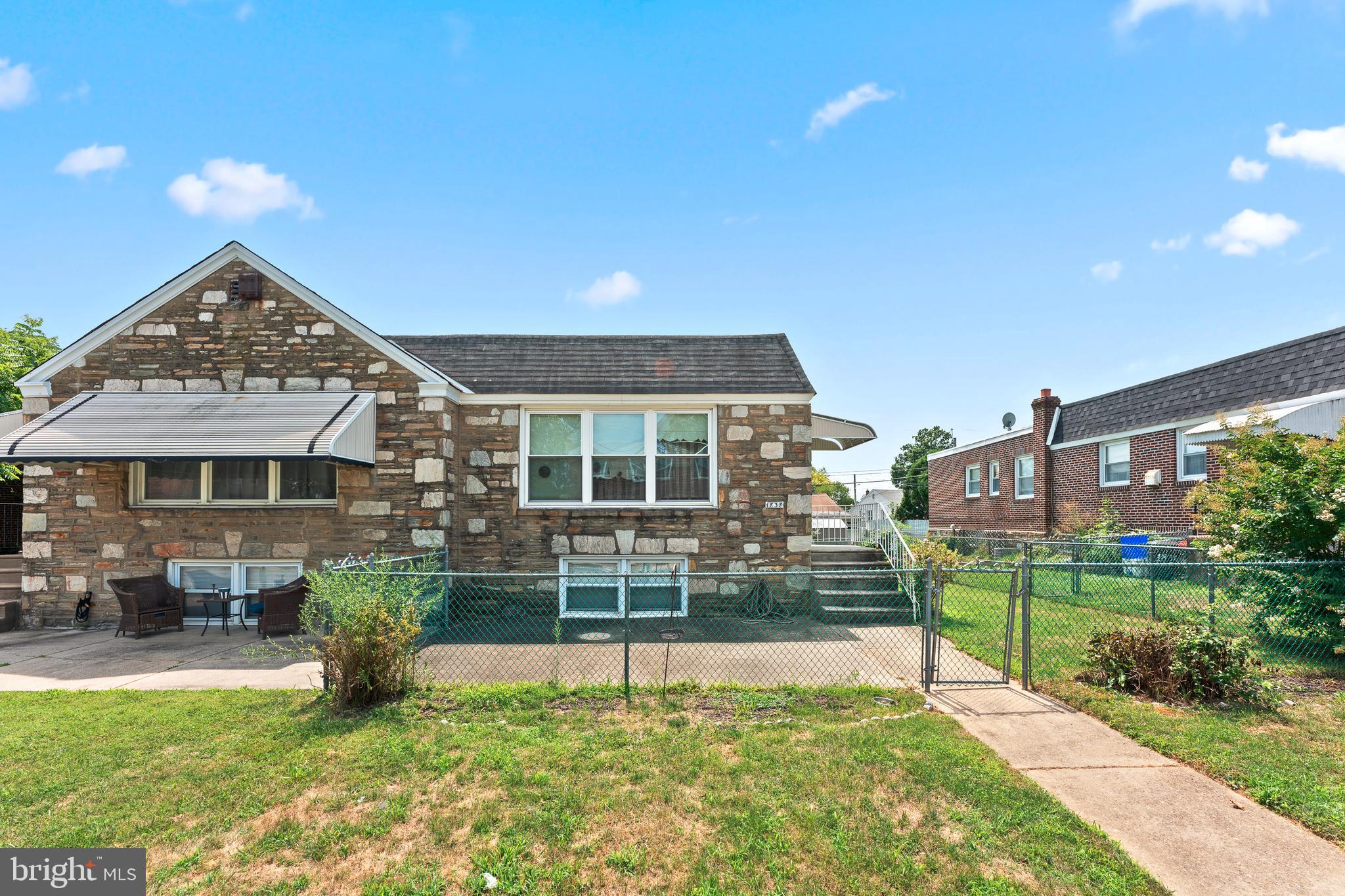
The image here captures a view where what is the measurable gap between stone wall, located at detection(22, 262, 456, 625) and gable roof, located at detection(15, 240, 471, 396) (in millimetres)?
108

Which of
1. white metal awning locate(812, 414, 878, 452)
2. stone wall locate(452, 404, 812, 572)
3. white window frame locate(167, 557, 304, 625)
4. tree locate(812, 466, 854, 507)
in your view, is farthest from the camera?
tree locate(812, 466, 854, 507)

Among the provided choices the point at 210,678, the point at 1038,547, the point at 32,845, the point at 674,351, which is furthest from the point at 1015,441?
the point at 32,845

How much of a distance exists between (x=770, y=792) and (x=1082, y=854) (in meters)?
1.89

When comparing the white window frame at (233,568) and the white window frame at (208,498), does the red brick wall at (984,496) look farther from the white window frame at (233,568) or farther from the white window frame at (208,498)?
the white window frame at (233,568)

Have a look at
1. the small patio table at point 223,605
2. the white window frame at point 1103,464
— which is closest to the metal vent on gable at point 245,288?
the small patio table at point 223,605

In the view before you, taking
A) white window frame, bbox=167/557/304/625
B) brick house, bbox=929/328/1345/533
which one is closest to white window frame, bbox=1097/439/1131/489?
brick house, bbox=929/328/1345/533

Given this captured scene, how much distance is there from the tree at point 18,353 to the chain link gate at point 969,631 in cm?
1825

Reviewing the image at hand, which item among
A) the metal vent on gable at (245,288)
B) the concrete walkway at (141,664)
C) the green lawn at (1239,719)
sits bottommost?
the concrete walkway at (141,664)

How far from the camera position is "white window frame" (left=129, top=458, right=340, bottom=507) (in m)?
11.1

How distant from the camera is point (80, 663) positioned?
856cm

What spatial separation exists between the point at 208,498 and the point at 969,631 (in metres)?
12.4

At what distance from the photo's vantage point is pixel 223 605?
10719 millimetres

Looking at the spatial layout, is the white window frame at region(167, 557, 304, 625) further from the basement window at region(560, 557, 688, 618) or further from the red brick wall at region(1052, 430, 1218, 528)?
the red brick wall at region(1052, 430, 1218, 528)

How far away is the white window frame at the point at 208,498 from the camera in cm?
1113
